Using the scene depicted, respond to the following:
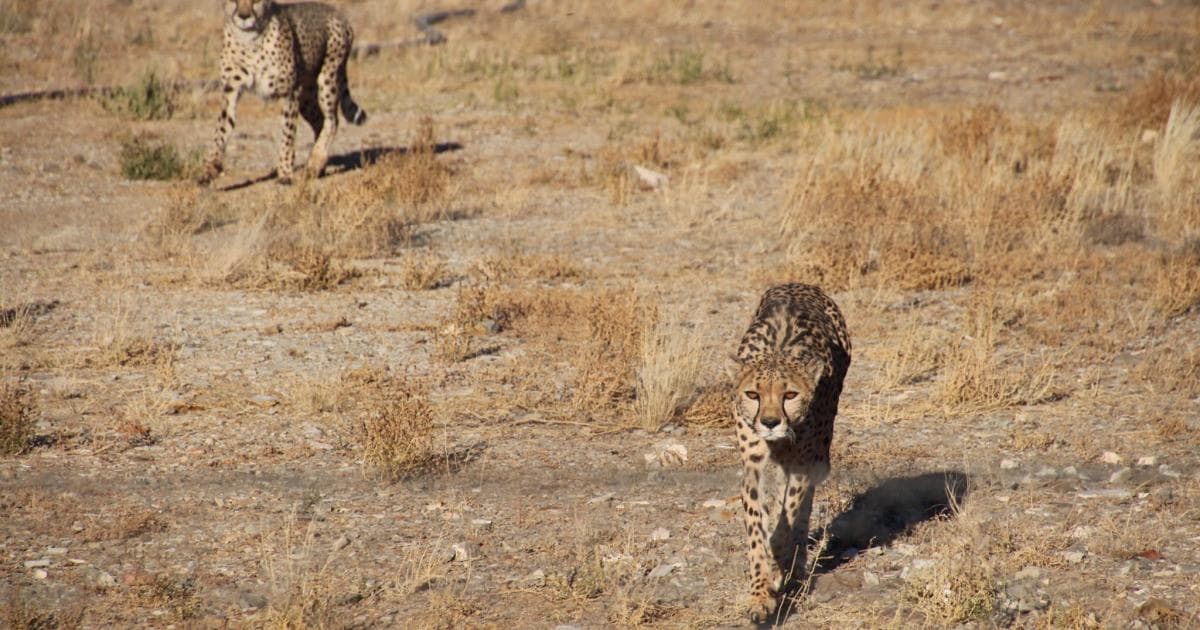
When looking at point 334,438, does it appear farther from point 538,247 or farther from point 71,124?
point 71,124

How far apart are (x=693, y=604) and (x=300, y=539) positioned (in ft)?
6.09

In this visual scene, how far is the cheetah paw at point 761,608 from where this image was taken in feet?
17.9

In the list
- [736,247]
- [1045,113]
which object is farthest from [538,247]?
[1045,113]

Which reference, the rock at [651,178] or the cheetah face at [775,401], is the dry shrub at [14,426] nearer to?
the cheetah face at [775,401]

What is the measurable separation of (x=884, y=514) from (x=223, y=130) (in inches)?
354

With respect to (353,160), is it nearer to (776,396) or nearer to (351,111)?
(351,111)

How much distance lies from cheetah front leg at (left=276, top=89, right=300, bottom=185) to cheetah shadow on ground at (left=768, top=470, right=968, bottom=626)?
27.5ft

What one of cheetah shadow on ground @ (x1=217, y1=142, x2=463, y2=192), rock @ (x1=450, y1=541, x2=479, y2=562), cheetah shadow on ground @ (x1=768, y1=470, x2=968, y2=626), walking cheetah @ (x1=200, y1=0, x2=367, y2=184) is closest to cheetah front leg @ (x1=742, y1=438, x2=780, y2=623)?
cheetah shadow on ground @ (x1=768, y1=470, x2=968, y2=626)

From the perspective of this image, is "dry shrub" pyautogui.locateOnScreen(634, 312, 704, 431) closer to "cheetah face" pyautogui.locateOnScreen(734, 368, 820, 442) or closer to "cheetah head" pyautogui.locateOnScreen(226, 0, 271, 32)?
"cheetah face" pyautogui.locateOnScreen(734, 368, 820, 442)

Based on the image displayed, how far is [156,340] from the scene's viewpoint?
877 cm

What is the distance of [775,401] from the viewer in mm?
5074

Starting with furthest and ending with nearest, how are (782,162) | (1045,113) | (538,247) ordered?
(1045,113) < (782,162) < (538,247)

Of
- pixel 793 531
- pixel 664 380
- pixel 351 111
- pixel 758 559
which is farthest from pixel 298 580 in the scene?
pixel 351 111

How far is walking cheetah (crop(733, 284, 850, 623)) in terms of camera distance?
5.15m
